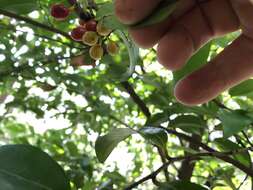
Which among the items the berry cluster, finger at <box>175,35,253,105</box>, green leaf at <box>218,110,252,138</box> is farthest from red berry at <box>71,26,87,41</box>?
green leaf at <box>218,110,252,138</box>

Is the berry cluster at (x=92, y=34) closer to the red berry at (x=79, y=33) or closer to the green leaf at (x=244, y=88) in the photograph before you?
the red berry at (x=79, y=33)

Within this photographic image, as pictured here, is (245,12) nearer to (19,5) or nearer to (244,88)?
(244,88)

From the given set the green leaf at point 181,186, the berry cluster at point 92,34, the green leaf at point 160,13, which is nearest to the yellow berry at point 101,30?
the berry cluster at point 92,34

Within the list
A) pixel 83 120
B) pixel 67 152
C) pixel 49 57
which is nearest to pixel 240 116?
pixel 49 57

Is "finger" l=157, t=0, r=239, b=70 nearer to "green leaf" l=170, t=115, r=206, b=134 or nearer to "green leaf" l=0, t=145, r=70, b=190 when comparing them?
"green leaf" l=170, t=115, r=206, b=134

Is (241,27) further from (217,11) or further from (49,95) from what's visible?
(49,95)

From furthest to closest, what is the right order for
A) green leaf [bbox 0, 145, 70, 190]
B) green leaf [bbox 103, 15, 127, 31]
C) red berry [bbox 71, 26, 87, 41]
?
red berry [bbox 71, 26, 87, 41] < green leaf [bbox 103, 15, 127, 31] < green leaf [bbox 0, 145, 70, 190]
